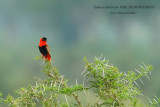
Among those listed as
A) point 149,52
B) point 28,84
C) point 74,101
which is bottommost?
point 149,52

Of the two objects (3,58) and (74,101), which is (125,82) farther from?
(3,58)

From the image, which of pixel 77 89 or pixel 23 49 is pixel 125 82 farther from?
pixel 23 49

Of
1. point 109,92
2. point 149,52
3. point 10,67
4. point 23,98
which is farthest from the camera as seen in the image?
point 149,52

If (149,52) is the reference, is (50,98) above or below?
above

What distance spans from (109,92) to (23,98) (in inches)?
18.5

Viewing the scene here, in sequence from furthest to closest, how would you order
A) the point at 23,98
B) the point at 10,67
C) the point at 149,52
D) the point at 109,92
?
the point at 149,52
the point at 10,67
the point at 23,98
the point at 109,92

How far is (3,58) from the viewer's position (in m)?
32.8

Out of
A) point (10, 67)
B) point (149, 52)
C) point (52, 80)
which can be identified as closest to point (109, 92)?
point (52, 80)

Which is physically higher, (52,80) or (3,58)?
(52,80)

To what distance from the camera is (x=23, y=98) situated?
5.34 ft

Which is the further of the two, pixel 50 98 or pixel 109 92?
pixel 50 98

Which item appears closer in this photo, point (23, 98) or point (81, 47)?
point (23, 98)

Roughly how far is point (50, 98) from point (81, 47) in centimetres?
3718

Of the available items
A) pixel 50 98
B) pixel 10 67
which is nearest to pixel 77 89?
pixel 50 98
